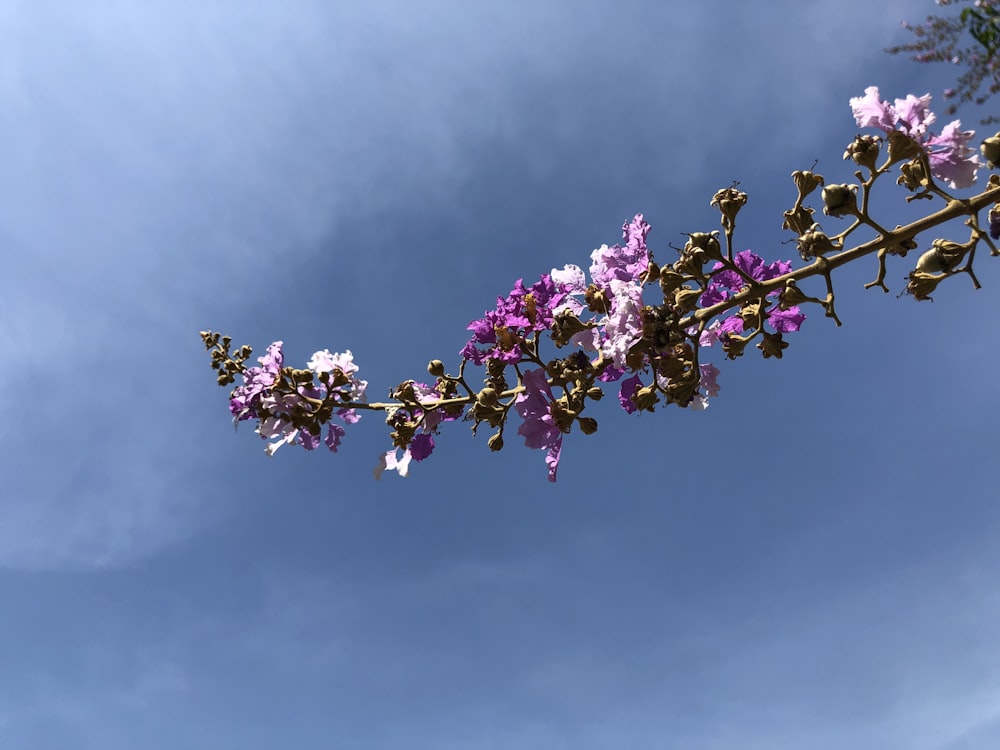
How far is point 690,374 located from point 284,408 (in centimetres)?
203

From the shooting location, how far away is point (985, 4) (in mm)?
5875

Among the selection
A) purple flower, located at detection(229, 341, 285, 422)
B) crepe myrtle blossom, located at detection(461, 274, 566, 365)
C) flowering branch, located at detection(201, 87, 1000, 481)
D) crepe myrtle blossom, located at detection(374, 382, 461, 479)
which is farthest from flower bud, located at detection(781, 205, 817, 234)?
purple flower, located at detection(229, 341, 285, 422)

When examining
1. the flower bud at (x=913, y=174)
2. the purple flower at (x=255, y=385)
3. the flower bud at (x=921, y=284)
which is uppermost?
the purple flower at (x=255, y=385)

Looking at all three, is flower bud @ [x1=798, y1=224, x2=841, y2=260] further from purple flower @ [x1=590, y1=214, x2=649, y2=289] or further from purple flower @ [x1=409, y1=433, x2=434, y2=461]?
purple flower @ [x1=409, y1=433, x2=434, y2=461]

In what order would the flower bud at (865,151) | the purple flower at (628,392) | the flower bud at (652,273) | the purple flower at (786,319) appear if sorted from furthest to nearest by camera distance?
the purple flower at (628,392)
the purple flower at (786,319)
the flower bud at (652,273)
the flower bud at (865,151)

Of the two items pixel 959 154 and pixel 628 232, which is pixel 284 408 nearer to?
pixel 628 232

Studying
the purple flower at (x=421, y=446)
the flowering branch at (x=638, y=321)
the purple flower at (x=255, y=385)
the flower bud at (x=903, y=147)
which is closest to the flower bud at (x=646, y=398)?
the flowering branch at (x=638, y=321)

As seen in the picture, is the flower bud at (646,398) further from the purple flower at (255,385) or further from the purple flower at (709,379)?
the purple flower at (255,385)

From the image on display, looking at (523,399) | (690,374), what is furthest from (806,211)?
(523,399)

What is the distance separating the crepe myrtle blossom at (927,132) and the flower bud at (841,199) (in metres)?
0.37

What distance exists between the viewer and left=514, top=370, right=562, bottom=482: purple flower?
10.6 feet

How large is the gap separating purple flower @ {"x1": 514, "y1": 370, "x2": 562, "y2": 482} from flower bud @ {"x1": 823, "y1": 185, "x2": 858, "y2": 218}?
4.57ft

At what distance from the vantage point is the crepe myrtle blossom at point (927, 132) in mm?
2818

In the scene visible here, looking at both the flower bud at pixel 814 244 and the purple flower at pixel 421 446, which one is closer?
the flower bud at pixel 814 244
